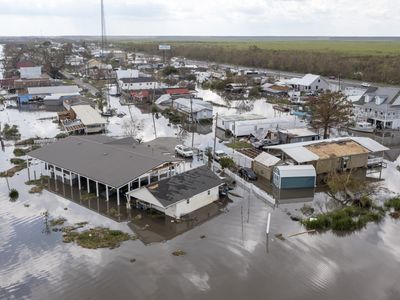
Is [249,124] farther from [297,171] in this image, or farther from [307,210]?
[307,210]

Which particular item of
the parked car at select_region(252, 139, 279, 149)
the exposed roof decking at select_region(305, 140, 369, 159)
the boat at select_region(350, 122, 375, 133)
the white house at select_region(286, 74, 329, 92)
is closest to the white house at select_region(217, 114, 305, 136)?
the parked car at select_region(252, 139, 279, 149)

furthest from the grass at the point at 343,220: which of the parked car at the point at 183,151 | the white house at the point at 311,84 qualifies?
the white house at the point at 311,84

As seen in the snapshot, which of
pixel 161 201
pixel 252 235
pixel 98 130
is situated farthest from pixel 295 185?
pixel 98 130

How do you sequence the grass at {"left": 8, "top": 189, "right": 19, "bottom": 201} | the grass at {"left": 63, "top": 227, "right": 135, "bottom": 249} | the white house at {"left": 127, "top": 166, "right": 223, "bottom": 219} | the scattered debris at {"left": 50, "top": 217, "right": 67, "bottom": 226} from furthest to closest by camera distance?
the grass at {"left": 8, "top": 189, "right": 19, "bottom": 201}
the white house at {"left": 127, "top": 166, "right": 223, "bottom": 219}
the scattered debris at {"left": 50, "top": 217, "right": 67, "bottom": 226}
the grass at {"left": 63, "top": 227, "right": 135, "bottom": 249}

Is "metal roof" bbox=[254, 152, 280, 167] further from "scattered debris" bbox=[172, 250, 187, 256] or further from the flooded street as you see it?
"scattered debris" bbox=[172, 250, 187, 256]

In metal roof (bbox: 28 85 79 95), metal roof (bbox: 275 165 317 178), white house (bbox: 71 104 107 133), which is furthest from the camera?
metal roof (bbox: 28 85 79 95)

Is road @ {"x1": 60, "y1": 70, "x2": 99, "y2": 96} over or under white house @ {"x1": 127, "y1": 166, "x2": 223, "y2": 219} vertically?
over

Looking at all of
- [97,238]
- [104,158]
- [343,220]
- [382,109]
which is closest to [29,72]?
[104,158]
